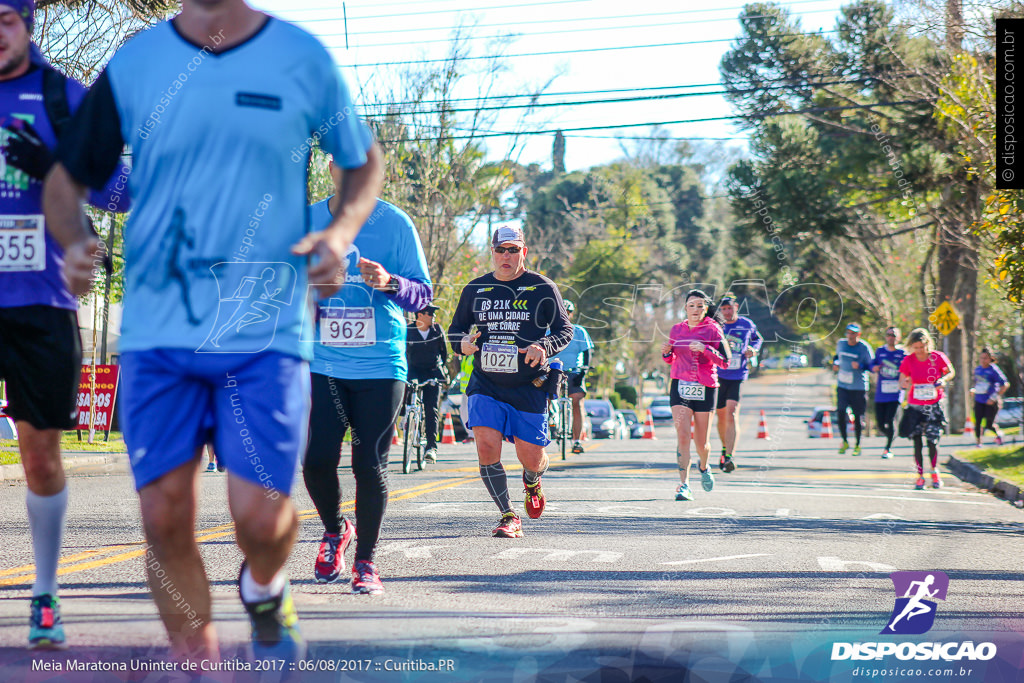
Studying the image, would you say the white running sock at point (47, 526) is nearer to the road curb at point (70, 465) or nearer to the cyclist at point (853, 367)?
the road curb at point (70, 465)

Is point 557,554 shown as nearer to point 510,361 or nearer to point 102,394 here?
point 510,361

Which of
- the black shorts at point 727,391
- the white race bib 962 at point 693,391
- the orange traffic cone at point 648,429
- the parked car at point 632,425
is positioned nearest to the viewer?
the white race bib 962 at point 693,391

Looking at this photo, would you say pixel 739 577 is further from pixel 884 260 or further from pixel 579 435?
pixel 884 260

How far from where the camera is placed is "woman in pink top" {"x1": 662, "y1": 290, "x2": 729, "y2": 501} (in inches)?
432

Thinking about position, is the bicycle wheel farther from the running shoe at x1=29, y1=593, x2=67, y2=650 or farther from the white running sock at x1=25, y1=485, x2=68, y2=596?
the running shoe at x1=29, y1=593, x2=67, y2=650

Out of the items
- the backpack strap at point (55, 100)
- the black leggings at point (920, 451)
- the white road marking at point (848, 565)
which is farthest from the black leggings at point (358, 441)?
the black leggings at point (920, 451)

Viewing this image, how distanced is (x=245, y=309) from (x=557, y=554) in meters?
4.63

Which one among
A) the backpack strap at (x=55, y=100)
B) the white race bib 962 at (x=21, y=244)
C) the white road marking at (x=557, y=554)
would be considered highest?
the backpack strap at (x=55, y=100)

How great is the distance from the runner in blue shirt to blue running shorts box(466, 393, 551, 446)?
4.85 m

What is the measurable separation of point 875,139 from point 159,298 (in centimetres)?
2650

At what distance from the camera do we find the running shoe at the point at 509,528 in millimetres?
7707

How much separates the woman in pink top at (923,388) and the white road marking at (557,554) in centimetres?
803

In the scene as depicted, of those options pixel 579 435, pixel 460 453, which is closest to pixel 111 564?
pixel 460 453

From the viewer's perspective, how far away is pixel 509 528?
7723 millimetres
